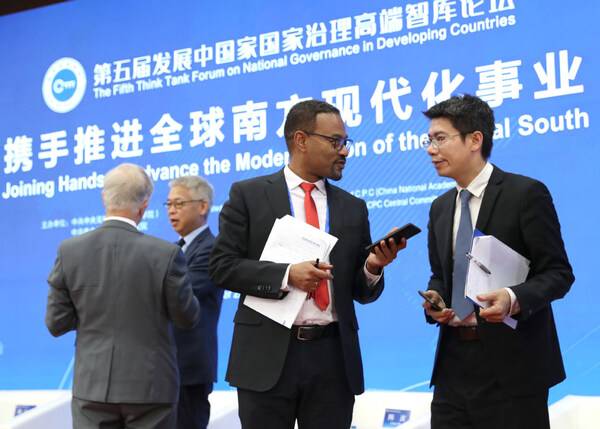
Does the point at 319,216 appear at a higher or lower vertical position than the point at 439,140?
lower

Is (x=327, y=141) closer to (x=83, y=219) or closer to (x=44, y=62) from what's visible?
(x=83, y=219)

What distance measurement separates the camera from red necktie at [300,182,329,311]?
2.63 m

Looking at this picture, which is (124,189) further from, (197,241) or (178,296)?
(197,241)

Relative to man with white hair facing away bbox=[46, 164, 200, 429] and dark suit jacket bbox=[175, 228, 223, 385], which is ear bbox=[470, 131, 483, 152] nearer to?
man with white hair facing away bbox=[46, 164, 200, 429]

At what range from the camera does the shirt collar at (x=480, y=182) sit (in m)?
2.59

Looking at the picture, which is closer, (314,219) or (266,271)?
(266,271)

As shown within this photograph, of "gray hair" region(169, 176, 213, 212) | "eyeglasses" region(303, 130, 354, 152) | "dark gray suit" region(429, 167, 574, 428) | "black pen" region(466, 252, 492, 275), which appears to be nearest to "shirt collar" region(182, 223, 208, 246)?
"gray hair" region(169, 176, 213, 212)

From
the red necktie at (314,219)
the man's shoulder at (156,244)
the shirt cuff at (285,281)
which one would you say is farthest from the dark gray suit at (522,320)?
the man's shoulder at (156,244)

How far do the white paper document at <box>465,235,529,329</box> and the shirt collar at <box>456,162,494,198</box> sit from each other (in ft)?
0.79

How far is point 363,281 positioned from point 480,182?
49 centimetres

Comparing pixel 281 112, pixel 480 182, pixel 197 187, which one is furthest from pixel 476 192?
pixel 281 112

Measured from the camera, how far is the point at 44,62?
5.78 metres

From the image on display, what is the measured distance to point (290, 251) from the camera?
8.57ft

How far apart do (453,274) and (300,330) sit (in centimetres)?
50
